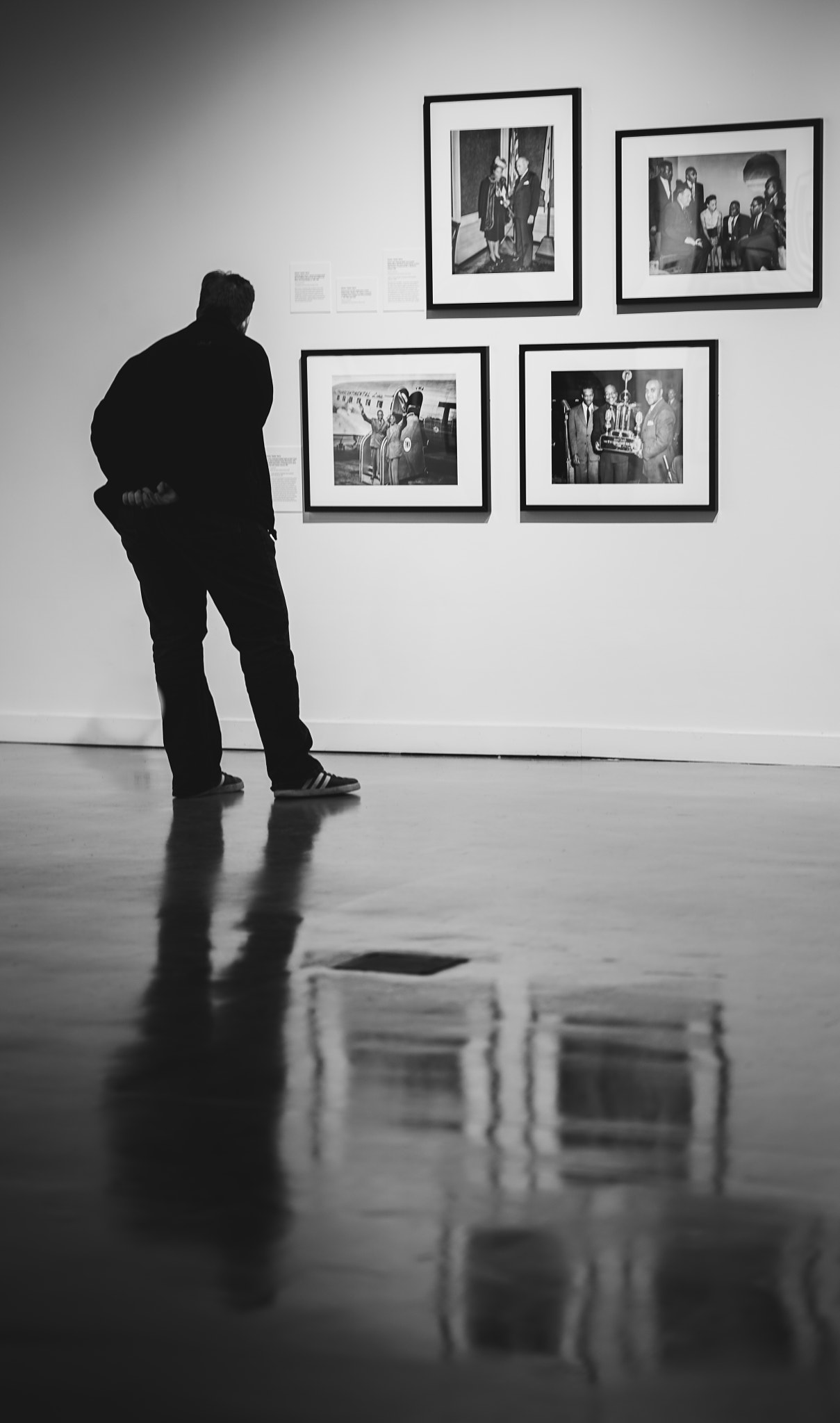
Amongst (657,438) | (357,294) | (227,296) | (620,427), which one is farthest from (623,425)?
(227,296)

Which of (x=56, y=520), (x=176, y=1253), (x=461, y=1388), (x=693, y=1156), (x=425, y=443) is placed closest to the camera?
(x=461, y=1388)

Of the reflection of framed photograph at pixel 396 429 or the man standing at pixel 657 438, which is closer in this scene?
the man standing at pixel 657 438

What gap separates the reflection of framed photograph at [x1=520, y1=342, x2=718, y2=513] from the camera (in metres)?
6.28

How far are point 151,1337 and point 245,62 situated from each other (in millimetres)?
5813

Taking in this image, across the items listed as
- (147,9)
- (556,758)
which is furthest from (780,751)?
(147,9)

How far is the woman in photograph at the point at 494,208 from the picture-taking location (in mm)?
6406

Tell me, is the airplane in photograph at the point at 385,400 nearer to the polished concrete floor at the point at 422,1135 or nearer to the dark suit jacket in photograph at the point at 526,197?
the dark suit jacket in photograph at the point at 526,197

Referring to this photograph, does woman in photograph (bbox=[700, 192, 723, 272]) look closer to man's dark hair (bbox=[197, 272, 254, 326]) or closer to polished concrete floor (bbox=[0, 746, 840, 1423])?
man's dark hair (bbox=[197, 272, 254, 326])

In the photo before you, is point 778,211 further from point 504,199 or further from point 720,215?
point 504,199

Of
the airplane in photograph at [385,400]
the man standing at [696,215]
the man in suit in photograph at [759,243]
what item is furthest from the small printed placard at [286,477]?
the man in suit in photograph at [759,243]

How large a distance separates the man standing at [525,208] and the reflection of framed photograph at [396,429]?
13.7 inches

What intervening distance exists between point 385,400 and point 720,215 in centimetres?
135

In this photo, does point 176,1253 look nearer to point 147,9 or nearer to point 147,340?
point 147,340

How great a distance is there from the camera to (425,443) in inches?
259
